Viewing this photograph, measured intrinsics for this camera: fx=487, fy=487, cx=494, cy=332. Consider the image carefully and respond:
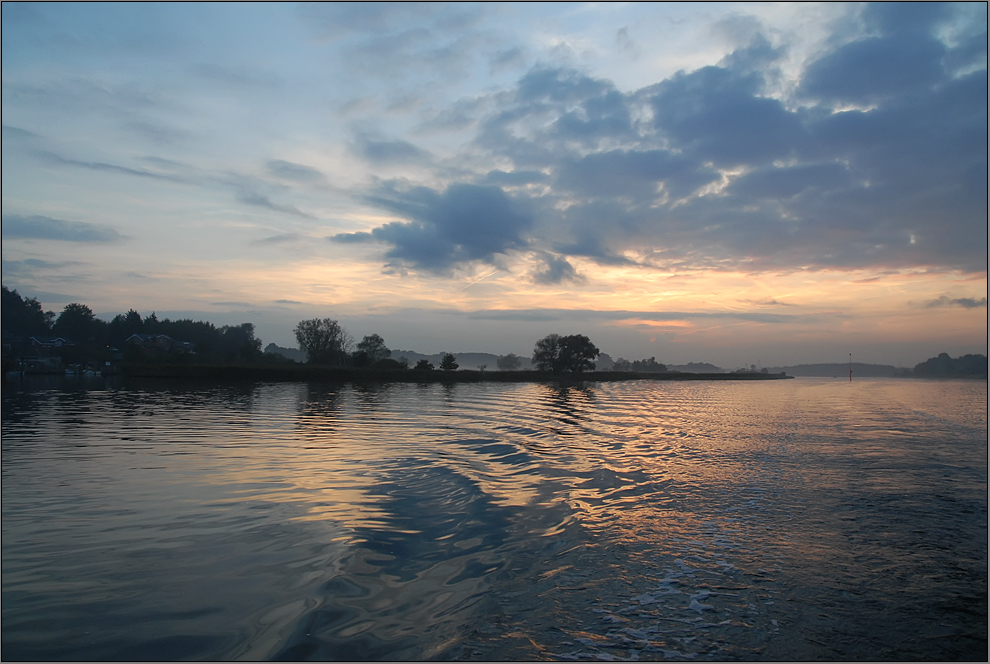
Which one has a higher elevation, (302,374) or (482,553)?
(482,553)

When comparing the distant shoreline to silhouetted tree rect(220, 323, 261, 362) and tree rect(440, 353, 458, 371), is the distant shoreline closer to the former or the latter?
tree rect(440, 353, 458, 371)

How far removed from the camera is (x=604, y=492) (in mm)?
13125

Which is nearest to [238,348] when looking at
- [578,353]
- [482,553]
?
[578,353]

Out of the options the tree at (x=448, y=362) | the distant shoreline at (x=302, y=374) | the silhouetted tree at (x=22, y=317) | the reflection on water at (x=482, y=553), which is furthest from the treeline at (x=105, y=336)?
the reflection on water at (x=482, y=553)

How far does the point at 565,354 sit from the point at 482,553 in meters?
122

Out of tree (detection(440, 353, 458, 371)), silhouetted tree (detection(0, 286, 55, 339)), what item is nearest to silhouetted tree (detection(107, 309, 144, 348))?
silhouetted tree (detection(0, 286, 55, 339))

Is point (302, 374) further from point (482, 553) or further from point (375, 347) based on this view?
point (482, 553)

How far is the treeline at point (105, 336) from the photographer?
370 ft

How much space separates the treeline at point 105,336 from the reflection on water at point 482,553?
4218 inches

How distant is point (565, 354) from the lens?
129750 millimetres

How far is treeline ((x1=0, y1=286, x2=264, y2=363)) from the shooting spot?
370 feet

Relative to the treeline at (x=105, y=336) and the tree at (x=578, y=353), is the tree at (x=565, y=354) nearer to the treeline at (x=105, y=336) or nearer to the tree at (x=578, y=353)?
the tree at (x=578, y=353)

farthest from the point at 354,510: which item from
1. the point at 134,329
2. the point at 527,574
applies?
the point at 134,329

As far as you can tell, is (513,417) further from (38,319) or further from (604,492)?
(38,319)
